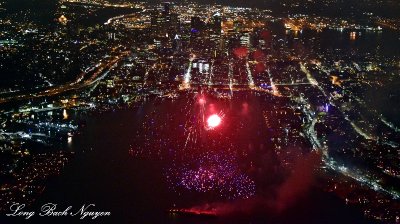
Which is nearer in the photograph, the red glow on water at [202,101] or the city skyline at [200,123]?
the city skyline at [200,123]

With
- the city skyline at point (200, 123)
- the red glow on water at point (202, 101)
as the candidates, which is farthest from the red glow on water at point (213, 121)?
the red glow on water at point (202, 101)

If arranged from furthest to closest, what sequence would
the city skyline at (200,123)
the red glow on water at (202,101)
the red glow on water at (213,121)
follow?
the red glow on water at (202,101) → the red glow on water at (213,121) → the city skyline at (200,123)

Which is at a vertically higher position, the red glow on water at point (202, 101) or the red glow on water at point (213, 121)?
the red glow on water at point (202, 101)

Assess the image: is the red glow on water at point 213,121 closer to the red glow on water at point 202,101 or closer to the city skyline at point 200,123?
the city skyline at point 200,123

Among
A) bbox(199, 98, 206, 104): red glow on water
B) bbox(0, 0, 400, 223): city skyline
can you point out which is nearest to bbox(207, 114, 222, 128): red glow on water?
bbox(0, 0, 400, 223): city skyline

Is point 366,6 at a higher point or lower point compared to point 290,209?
higher

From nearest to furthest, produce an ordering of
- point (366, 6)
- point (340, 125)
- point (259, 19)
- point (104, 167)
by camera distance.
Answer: point (104, 167)
point (340, 125)
point (259, 19)
point (366, 6)

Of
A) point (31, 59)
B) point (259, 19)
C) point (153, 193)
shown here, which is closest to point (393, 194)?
point (153, 193)

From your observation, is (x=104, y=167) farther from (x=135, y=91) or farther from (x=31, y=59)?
(x=31, y=59)
